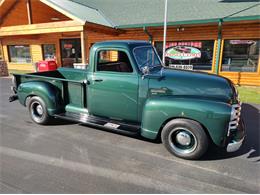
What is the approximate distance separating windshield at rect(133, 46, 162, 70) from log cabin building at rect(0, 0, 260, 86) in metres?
5.30

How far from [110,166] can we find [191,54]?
28.1ft

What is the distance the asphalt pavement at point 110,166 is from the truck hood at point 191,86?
1092 mm

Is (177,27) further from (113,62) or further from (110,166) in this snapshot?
(110,166)

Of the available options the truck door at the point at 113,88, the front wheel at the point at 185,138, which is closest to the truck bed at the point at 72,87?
the truck door at the point at 113,88

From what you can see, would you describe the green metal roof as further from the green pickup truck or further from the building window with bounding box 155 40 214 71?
the green pickup truck

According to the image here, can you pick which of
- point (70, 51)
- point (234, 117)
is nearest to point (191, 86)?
point (234, 117)

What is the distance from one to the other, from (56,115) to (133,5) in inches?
438

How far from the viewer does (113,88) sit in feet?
12.8

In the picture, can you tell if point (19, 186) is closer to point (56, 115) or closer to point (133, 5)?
point (56, 115)

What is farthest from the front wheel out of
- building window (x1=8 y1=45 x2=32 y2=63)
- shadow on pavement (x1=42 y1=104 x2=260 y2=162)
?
building window (x1=8 y1=45 x2=32 y2=63)

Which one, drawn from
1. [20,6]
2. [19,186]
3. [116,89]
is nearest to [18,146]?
[19,186]

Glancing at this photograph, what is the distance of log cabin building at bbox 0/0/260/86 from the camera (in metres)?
8.73

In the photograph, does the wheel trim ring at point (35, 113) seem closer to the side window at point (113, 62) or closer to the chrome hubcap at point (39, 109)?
the chrome hubcap at point (39, 109)

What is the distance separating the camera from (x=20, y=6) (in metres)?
12.1
